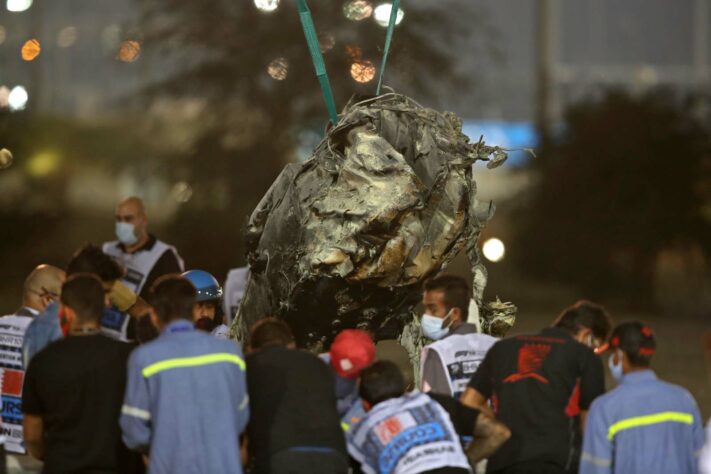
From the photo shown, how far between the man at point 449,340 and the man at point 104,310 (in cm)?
163

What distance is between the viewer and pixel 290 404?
254 inches

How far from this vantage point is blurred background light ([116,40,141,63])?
24297mm

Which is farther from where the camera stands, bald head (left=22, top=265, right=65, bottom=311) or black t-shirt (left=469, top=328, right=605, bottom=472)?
bald head (left=22, top=265, right=65, bottom=311)

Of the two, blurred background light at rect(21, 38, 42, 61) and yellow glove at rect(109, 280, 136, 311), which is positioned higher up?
blurred background light at rect(21, 38, 42, 61)

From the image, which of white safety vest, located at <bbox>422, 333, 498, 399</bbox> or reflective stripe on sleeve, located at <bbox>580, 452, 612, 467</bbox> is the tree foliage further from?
reflective stripe on sleeve, located at <bbox>580, 452, 612, 467</bbox>

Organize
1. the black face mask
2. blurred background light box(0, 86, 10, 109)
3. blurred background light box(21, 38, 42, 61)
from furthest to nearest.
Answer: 1. blurred background light box(0, 86, 10, 109)
2. blurred background light box(21, 38, 42, 61)
3. the black face mask

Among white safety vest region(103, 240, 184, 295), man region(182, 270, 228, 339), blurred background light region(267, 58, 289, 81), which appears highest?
blurred background light region(267, 58, 289, 81)

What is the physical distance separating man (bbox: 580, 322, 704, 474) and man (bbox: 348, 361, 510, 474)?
57 cm

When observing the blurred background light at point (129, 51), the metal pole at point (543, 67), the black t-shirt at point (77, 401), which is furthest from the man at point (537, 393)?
the metal pole at point (543, 67)

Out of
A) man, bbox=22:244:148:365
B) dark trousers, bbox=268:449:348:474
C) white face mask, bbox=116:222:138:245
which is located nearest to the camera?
dark trousers, bbox=268:449:348:474

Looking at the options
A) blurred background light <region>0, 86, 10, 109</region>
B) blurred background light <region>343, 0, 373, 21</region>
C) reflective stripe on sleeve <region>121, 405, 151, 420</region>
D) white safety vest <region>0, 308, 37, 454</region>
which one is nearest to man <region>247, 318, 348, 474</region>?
reflective stripe on sleeve <region>121, 405, 151, 420</region>

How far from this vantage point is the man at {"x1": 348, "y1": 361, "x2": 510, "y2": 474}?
6.32 m

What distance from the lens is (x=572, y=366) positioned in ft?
22.8

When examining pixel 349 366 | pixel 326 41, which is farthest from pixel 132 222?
pixel 326 41
